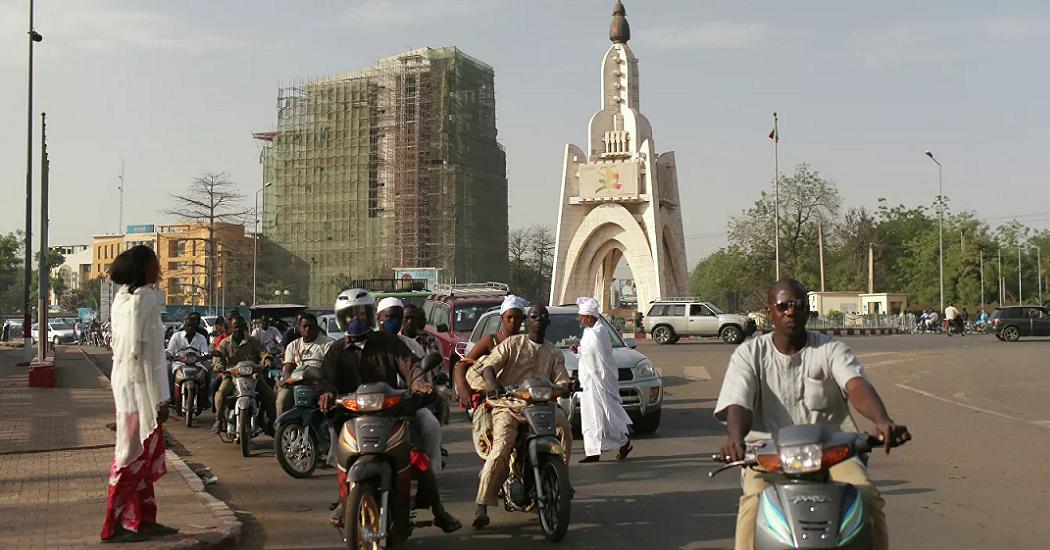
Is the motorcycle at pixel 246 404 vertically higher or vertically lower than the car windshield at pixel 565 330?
lower

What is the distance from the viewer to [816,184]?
81.2 metres

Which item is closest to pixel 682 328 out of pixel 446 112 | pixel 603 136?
pixel 603 136

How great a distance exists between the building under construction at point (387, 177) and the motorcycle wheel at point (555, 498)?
7867cm

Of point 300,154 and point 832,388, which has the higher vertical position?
point 300,154

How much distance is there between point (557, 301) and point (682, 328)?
657 inches

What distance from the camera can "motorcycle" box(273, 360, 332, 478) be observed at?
9.98 meters

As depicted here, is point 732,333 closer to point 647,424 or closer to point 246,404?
point 647,424

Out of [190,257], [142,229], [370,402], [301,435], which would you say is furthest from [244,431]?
[142,229]

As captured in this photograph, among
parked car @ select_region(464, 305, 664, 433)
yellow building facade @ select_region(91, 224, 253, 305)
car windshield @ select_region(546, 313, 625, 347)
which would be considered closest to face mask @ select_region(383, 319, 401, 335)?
parked car @ select_region(464, 305, 664, 433)

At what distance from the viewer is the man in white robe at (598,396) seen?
1092cm

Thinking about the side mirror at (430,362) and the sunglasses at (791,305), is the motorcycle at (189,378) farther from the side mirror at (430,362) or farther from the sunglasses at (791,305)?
the sunglasses at (791,305)

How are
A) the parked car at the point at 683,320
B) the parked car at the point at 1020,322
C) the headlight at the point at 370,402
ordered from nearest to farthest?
1. the headlight at the point at 370,402
2. the parked car at the point at 683,320
3. the parked car at the point at 1020,322

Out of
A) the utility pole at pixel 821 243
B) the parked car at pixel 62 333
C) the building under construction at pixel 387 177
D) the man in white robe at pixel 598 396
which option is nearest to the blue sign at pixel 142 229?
the building under construction at pixel 387 177

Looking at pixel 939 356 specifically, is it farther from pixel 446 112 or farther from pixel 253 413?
pixel 446 112
